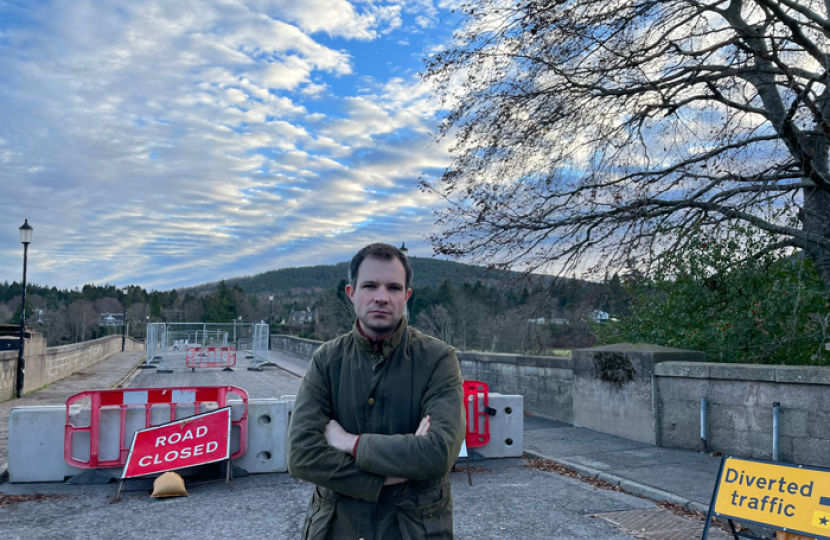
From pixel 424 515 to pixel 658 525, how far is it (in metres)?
4.41

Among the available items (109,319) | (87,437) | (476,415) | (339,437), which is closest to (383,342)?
(339,437)

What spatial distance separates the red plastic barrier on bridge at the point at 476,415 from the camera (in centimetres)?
859

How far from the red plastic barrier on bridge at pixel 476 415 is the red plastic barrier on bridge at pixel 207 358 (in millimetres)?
20496

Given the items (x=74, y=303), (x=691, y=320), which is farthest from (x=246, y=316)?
(x=691, y=320)

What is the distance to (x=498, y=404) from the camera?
8.99 m

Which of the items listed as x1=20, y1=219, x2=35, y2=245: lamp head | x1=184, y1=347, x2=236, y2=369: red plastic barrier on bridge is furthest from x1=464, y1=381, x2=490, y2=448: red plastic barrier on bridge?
x1=184, y1=347, x2=236, y2=369: red plastic barrier on bridge

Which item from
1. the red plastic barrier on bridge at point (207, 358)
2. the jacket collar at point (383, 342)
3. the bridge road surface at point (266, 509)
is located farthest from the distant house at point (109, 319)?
the jacket collar at point (383, 342)

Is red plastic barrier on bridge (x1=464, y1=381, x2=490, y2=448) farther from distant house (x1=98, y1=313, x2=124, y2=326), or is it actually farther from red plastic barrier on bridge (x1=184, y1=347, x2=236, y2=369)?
distant house (x1=98, y1=313, x2=124, y2=326)

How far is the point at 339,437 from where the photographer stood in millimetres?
2492

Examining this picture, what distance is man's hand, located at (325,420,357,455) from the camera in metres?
2.44

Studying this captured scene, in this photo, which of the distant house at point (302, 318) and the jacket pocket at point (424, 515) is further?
the distant house at point (302, 318)

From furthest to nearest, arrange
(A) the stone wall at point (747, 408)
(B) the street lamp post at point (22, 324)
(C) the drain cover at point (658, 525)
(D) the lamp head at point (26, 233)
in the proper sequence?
1. (D) the lamp head at point (26, 233)
2. (B) the street lamp post at point (22, 324)
3. (A) the stone wall at point (747, 408)
4. (C) the drain cover at point (658, 525)

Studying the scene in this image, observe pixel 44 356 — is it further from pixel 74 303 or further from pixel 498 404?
pixel 74 303

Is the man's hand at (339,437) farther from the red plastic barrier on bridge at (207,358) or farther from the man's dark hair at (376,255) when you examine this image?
the red plastic barrier on bridge at (207,358)
